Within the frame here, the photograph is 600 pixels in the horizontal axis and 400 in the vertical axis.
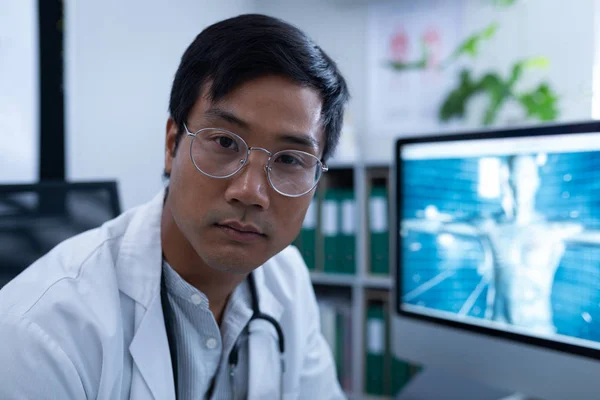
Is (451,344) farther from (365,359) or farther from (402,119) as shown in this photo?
(402,119)

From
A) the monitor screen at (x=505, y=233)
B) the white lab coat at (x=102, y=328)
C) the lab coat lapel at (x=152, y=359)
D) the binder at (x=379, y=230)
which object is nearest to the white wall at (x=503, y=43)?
the binder at (x=379, y=230)

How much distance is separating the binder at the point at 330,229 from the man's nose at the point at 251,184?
1.05 meters

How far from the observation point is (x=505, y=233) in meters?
0.94

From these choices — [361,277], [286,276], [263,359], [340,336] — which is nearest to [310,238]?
[361,277]

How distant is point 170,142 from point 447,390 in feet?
2.96

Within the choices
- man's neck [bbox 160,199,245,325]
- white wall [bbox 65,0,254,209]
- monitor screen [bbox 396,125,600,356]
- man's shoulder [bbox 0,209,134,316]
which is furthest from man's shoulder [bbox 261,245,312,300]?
white wall [bbox 65,0,254,209]

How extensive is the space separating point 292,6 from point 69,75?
1.36 metres

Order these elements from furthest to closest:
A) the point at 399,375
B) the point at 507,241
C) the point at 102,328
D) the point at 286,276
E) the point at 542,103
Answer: the point at 542,103 < the point at 399,375 < the point at 286,276 < the point at 507,241 < the point at 102,328

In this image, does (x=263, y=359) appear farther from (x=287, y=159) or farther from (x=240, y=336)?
(x=287, y=159)

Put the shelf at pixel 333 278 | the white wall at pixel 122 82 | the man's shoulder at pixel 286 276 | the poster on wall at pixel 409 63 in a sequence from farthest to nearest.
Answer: the poster on wall at pixel 409 63 → the shelf at pixel 333 278 → the white wall at pixel 122 82 → the man's shoulder at pixel 286 276

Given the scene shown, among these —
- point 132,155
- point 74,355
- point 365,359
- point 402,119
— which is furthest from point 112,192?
point 402,119

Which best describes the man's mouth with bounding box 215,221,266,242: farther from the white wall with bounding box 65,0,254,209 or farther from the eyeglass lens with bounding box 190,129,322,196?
the white wall with bounding box 65,0,254,209

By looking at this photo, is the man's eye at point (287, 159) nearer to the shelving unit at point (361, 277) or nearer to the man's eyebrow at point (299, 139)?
the man's eyebrow at point (299, 139)

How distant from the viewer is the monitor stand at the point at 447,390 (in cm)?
105
